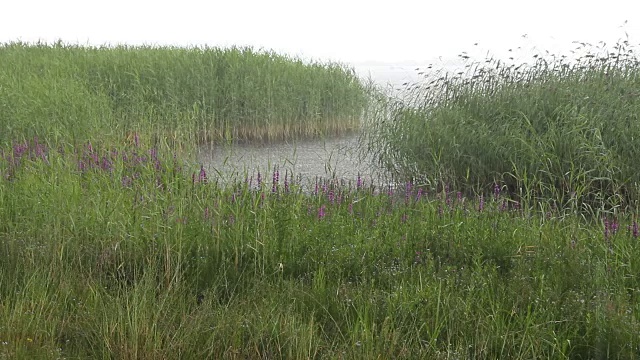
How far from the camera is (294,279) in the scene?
12.0ft

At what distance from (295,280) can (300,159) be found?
5.32 meters

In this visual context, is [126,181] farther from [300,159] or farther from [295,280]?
[300,159]

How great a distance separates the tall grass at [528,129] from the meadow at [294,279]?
4.26ft

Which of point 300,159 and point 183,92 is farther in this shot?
point 183,92

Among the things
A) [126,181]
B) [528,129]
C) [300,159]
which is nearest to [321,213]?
[126,181]

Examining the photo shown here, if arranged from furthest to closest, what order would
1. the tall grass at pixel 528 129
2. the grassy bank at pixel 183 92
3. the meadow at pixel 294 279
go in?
the grassy bank at pixel 183 92, the tall grass at pixel 528 129, the meadow at pixel 294 279

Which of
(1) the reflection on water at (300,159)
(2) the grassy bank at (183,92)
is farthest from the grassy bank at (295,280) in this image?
(2) the grassy bank at (183,92)

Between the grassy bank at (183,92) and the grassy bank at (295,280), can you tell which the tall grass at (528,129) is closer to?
the grassy bank at (295,280)

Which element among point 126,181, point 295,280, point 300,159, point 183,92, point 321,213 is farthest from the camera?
point 183,92

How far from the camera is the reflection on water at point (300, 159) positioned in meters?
7.52

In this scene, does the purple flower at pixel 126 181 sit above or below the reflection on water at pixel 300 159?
above

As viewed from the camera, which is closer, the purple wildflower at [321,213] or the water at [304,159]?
the purple wildflower at [321,213]

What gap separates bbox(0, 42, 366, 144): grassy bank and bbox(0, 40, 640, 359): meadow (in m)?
3.46

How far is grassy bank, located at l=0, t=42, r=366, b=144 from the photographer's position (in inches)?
338
